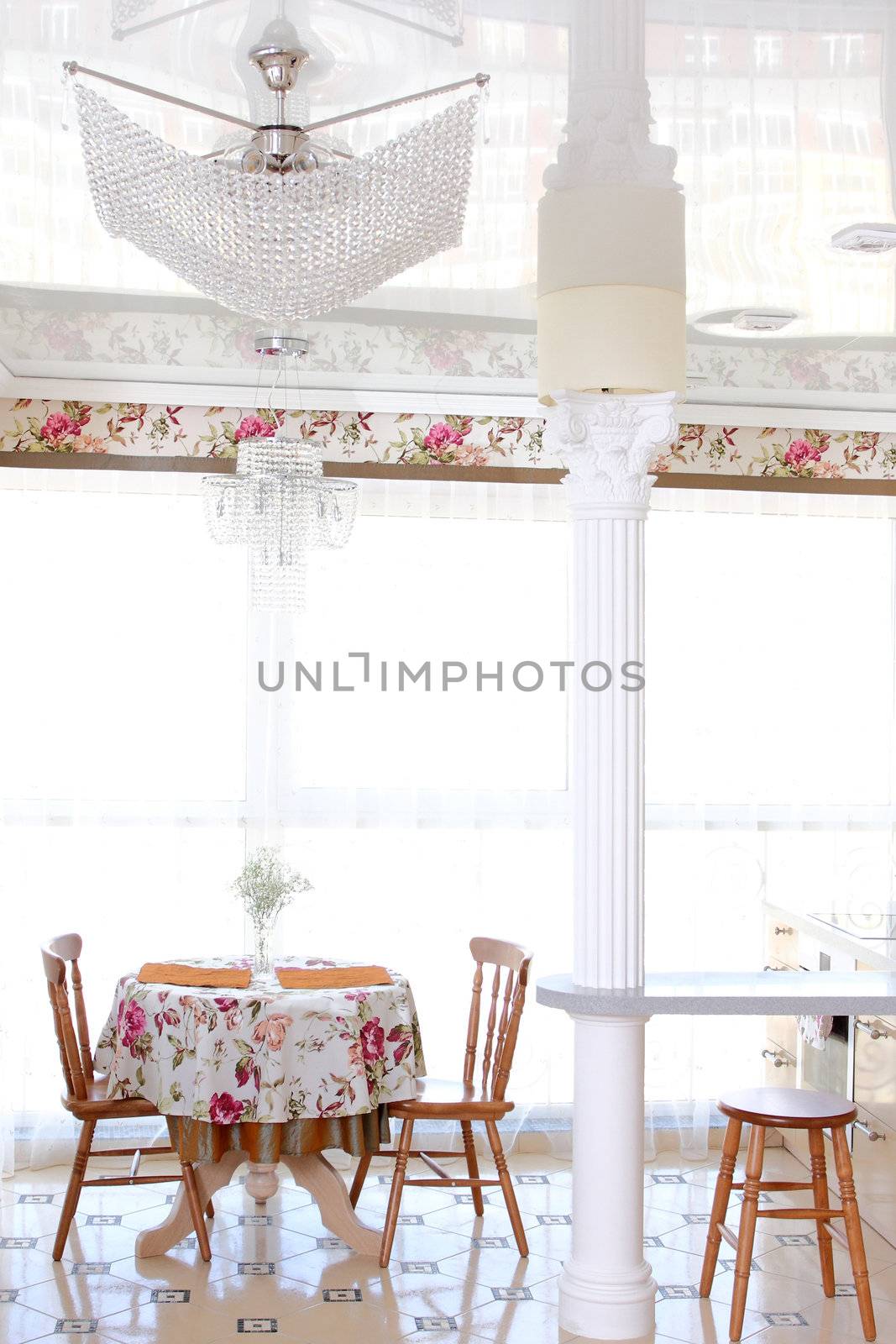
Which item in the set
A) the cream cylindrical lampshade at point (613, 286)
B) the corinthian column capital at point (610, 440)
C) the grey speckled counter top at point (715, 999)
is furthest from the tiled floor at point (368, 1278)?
the cream cylindrical lampshade at point (613, 286)

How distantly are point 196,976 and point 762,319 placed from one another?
8.35 ft

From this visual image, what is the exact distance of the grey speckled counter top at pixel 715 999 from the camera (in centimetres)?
336

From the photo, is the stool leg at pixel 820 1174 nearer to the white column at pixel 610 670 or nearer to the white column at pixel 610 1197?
the white column at pixel 610 1197

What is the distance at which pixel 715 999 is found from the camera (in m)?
3.39

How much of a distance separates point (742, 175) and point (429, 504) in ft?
7.40

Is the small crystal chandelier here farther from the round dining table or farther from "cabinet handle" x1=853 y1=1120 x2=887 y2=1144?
"cabinet handle" x1=853 y1=1120 x2=887 y2=1144

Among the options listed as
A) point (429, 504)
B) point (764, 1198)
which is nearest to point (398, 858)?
point (429, 504)

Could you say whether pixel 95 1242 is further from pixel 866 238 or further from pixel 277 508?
pixel 866 238

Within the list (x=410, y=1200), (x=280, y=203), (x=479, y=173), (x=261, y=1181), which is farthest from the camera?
(x=410, y=1200)

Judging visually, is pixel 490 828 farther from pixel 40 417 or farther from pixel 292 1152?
pixel 40 417

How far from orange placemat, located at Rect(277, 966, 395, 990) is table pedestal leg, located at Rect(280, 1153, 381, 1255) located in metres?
0.47

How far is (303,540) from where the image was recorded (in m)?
4.08

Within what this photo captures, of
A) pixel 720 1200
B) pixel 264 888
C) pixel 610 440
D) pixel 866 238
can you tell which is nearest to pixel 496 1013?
pixel 264 888

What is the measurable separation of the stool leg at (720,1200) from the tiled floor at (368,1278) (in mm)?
66
